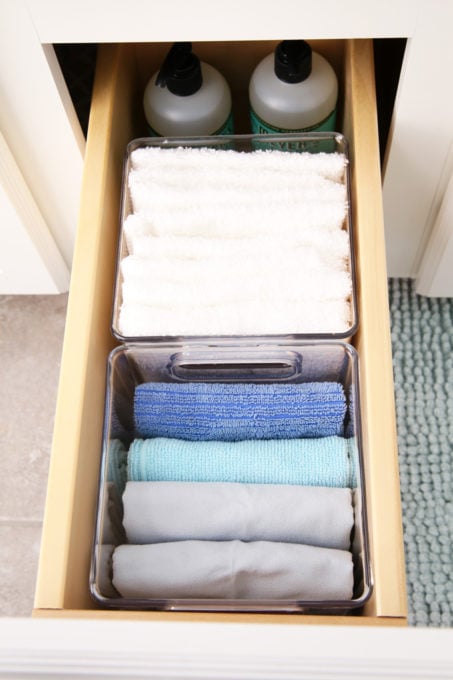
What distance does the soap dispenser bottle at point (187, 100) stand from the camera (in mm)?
658

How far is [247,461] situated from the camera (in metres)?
0.57

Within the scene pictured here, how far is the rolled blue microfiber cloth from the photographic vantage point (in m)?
0.59

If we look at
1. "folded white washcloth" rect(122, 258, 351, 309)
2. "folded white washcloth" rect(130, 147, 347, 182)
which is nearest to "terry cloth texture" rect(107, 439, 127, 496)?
"folded white washcloth" rect(122, 258, 351, 309)

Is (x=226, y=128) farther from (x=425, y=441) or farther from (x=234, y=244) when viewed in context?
(x=425, y=441)

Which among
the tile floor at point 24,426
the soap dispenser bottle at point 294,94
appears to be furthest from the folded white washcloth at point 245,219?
the tile floor at point 24,426

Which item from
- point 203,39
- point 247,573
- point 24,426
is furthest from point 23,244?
point 247,573

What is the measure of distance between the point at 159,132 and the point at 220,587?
41 centimetres

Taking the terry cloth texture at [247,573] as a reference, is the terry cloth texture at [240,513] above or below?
above

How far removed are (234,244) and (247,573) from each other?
0.25m

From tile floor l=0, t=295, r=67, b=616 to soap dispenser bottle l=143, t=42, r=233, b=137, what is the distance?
0.34 m

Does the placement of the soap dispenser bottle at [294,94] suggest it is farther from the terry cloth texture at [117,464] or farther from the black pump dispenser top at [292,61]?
the terry cloth texture at [117,464]

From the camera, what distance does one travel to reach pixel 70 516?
51 centimetres

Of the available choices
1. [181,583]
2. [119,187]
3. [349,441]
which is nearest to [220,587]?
[181,583]

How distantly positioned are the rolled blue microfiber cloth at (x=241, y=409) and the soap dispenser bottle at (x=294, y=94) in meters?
0.25
